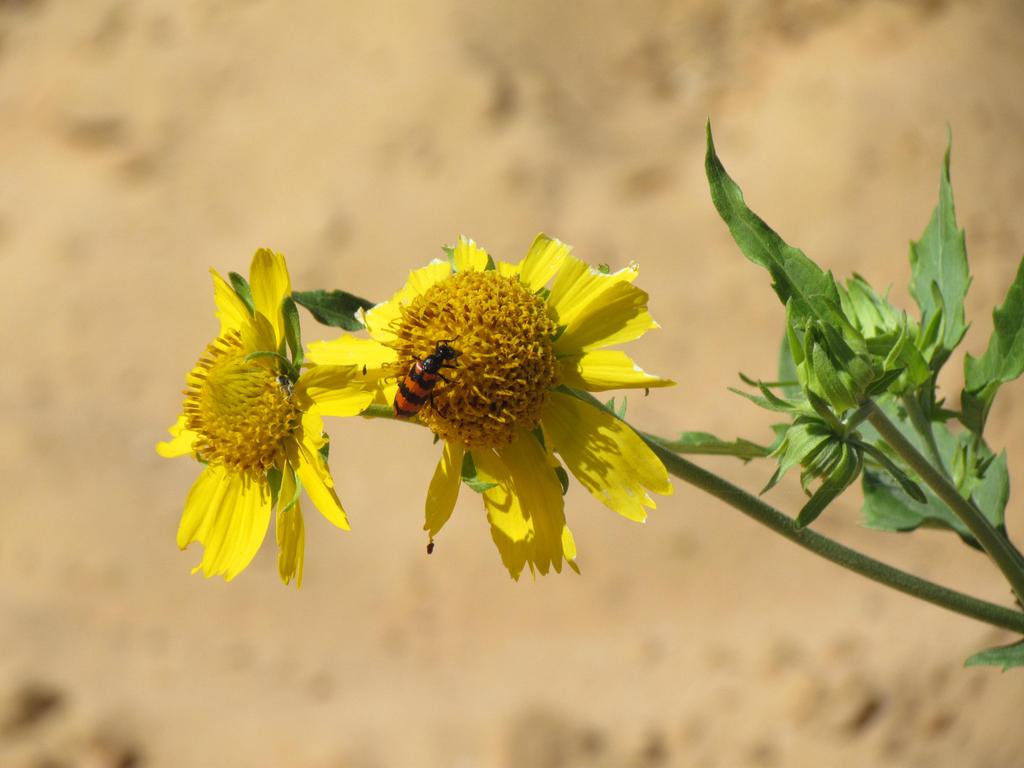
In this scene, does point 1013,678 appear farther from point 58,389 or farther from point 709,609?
point 58,389

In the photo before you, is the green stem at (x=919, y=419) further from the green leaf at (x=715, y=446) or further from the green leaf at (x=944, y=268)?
the green leaf at (x=715, y=446)

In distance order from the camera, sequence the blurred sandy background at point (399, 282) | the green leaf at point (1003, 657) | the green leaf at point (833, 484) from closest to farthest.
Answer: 1. the green leaf at point (833, 484)
2. the green leaf at point (1003, 657)
3. the blurred sandy background at point (399, 282)

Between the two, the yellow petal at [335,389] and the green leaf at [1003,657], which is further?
the green leaf at [1003,657]

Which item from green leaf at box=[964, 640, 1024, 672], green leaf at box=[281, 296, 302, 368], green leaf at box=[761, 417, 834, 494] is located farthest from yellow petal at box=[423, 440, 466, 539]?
green leaf at box=[964, 640, 1024, 672]

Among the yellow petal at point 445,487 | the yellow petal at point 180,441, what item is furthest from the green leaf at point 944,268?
the yellow petal at point 180,441

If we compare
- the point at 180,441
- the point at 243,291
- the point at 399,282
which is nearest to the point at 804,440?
the point at 243,291

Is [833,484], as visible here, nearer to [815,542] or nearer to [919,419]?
[815,542]
